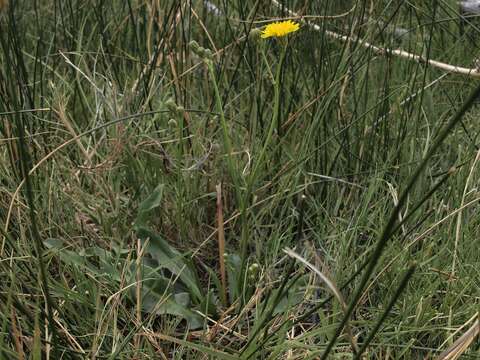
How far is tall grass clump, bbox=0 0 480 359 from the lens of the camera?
100 cm

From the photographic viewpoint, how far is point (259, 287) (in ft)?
3.61

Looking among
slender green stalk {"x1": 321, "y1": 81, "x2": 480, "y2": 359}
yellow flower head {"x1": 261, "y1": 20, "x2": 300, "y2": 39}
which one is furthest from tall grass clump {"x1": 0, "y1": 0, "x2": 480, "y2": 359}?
slender green stalk {"x1": 321, "y1": 81, "x2": 480, "y2": 359}

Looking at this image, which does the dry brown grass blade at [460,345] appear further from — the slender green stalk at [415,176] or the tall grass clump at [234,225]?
the slender green stalk at [415,176]

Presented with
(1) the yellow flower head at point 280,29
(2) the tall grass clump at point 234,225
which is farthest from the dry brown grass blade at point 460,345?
(1) the yellow flower head at point 280,29

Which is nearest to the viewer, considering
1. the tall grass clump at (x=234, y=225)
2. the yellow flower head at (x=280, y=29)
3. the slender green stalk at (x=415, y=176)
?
the slender green stalk at (x=415, y=176)

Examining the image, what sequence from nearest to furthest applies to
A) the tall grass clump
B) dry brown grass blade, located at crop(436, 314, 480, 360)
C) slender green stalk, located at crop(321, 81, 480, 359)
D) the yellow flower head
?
1. slender green stalk, located at crop(321, 81, 480, 359)
2. dry brown grass blade, located at crop(436, 314, 480, 360)
3. the tall grass clump
4. the yellow flower head

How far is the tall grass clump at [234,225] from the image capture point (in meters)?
1.00

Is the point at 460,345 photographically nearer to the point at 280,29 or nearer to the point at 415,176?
the point at 415,176

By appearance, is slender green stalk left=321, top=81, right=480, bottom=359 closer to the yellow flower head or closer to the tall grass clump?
the tall grass clump

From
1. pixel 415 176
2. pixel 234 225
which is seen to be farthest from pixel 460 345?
pixel 234 225

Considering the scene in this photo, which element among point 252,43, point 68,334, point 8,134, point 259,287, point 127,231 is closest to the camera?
point 68,334

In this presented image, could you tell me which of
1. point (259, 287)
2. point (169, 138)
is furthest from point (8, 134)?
point (259, 287)

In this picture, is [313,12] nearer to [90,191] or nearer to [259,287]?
[90,191]

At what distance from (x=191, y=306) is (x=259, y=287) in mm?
139
